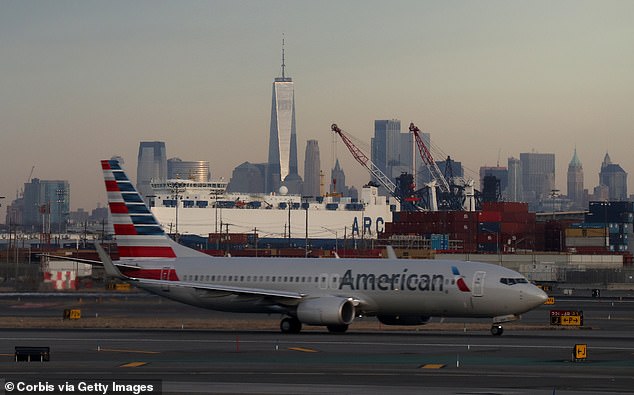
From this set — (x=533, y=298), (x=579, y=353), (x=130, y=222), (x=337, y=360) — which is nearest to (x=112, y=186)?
(x=130, y=222)

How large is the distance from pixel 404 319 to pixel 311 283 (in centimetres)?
470

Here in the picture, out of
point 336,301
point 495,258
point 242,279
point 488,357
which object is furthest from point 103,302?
point 495,258

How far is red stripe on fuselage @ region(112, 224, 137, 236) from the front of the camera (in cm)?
5978

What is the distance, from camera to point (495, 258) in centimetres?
16338

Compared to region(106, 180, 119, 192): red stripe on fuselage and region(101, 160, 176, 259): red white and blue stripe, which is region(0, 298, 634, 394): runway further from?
region(106, 180, 119, 192): red stripe on fuselage

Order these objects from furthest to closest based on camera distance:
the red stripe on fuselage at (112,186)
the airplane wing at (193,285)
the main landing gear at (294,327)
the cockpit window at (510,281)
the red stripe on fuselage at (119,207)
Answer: the red stripe on fuselage at (112,186) < the red stripe on fuselage at (119,207) < the airplane wing at (193,285) < the main landing gear at (294,327) < the cockpit window at (510,281)

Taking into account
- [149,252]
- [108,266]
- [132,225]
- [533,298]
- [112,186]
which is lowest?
[533,298]

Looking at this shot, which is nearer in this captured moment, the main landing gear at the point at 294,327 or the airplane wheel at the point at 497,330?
the airplane wheel at the point at 497,330

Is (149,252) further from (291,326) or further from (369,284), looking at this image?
(369,284)

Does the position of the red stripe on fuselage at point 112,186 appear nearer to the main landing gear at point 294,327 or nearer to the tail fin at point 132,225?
the tail fin at point 132,225

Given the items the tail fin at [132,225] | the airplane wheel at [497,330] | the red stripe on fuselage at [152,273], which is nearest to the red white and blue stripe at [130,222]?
the tail fin at [132,225]

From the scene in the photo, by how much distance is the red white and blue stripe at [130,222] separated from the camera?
59.3 metres

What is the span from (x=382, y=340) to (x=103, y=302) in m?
35.2

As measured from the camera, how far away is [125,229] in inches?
2362
